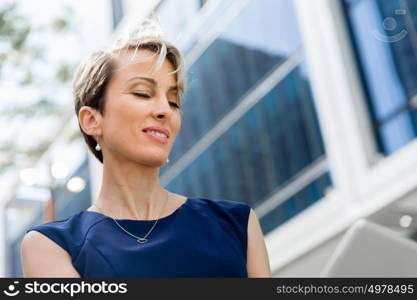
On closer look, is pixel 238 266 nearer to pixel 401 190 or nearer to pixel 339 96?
pixel 401 190

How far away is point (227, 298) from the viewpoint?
38.8 inches

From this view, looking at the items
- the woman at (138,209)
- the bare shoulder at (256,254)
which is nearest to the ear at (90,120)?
the woman at (138,209)

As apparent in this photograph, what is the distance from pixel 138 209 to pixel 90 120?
0.64 feet

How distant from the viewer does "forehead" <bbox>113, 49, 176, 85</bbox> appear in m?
1.34

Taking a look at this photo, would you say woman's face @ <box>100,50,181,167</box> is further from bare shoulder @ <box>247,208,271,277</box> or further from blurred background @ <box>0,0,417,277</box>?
blurred background @ <box>0,0,417,277</box>

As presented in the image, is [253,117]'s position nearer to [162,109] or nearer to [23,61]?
[23,61]

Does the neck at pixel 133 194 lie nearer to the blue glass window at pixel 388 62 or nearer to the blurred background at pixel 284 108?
the blurred background at pixel 284 108

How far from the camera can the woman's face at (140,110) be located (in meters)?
1.31

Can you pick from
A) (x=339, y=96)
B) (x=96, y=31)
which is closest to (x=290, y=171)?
(x=339, y=96)

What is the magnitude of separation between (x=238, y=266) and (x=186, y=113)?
37.2 ft

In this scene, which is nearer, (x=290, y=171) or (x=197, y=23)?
(x=290, y=171)

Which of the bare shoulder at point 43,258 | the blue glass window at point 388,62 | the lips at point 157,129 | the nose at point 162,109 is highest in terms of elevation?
the blue glass window at point 388,62

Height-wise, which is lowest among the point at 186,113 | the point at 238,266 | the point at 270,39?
the point at 238,266

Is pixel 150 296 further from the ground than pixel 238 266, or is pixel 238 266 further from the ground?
pixel 238 266
